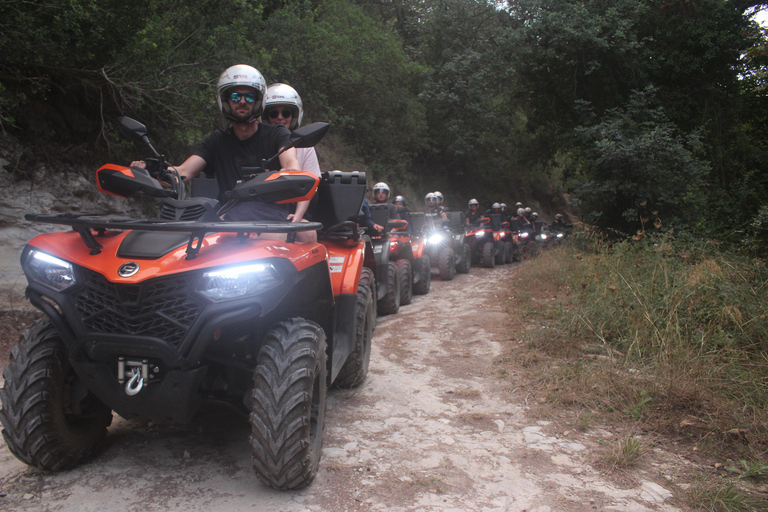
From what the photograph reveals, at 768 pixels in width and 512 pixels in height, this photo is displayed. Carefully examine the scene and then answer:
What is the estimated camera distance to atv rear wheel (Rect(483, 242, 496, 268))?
14.8m

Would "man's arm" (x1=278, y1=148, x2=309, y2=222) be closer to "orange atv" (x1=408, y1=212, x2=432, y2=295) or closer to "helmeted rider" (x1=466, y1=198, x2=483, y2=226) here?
"orange atv" (x1=408, y1=212, x2=432, y2=295)

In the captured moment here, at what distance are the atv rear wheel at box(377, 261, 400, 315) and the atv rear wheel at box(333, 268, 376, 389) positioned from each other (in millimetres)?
3152

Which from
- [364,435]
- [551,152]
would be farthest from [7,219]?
[551,152]

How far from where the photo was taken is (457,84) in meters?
22.8

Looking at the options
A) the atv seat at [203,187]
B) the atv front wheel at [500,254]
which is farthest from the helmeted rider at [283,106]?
the atv front wheel at [500,254]

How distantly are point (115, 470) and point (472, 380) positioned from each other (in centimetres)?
278

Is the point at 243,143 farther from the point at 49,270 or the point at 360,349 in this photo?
the point at 360,349

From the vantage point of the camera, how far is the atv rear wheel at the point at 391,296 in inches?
307

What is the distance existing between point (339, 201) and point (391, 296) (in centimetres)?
391

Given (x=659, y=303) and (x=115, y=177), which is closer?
(x=115, y=177)

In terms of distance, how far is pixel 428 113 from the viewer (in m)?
23.8

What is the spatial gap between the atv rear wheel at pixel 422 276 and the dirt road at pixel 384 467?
18.1 feet

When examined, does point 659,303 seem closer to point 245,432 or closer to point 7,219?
point 245,432

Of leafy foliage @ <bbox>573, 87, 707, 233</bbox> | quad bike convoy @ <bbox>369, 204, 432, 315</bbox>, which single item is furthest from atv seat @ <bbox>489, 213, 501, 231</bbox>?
quad bike convoy @ <bbox>369, 204, 432, 315</bbox>
